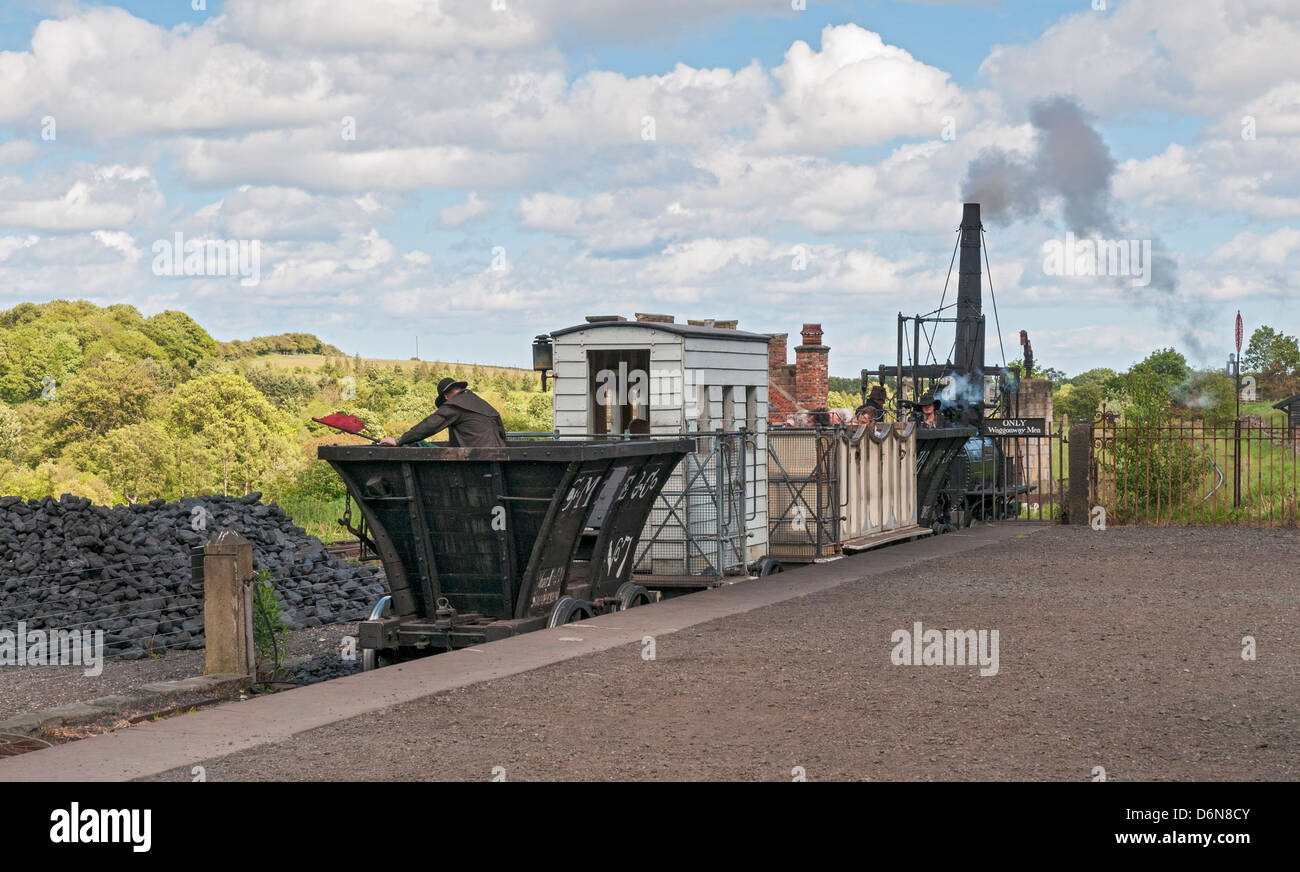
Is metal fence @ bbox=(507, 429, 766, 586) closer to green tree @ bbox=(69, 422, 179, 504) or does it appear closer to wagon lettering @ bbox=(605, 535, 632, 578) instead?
wagon lettering @ bbox=(605, 535, 632, 578)

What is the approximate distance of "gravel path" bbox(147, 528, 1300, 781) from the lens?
7.03 m

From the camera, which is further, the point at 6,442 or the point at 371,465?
the point at 6,442

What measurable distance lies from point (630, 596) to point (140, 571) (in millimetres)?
7204

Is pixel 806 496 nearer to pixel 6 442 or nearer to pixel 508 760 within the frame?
pixel 508 760

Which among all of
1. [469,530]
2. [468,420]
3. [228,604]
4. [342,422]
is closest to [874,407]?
[468,420]

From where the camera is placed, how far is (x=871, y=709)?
843 cm

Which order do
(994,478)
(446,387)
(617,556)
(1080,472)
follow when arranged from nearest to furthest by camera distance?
(446,387)
(617,556)
(1080,472)
(994,478)

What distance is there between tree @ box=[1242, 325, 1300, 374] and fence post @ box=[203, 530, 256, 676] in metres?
84.8

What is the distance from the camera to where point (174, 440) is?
208 feet

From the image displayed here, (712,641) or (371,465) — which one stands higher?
(371,465)

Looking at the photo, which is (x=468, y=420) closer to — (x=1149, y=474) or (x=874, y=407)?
(x=874, y=407)

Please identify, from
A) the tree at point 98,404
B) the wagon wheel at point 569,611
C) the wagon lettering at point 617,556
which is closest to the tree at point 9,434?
the tree at point 98,404

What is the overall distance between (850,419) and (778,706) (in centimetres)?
1224
